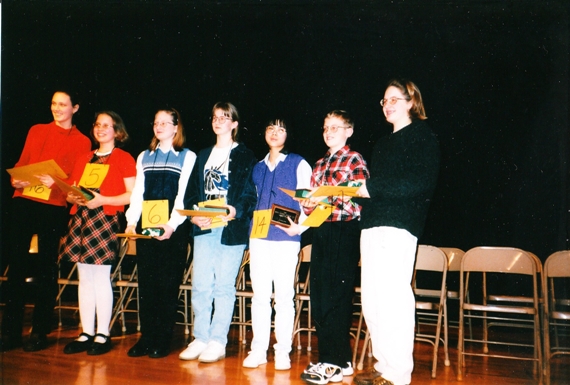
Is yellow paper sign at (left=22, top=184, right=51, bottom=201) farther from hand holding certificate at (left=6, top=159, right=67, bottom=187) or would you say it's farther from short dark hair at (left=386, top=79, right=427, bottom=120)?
short dark hair at (left=386, top=79, right=427, bottom=120)

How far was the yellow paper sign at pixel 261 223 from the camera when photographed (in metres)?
2.55

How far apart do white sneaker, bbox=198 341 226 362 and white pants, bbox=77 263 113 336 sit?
0.71 m

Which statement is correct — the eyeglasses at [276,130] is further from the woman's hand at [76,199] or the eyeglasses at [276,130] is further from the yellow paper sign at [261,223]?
the woman's hand at [76,199]

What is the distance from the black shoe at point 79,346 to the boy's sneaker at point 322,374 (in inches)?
58.0

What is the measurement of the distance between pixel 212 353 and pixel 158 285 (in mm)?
539

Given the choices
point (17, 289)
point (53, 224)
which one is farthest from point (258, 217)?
point (17, 289)

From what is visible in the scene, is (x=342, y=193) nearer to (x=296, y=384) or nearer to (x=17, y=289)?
(x=296, y=384)

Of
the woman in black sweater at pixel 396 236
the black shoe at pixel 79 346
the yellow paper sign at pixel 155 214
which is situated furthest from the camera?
the black shoe at pixel 79 346

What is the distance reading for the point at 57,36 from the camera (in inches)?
168

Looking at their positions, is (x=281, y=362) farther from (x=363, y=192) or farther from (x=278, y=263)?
(x=363, y=192)

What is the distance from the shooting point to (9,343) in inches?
117

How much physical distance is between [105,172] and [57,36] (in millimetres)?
2161

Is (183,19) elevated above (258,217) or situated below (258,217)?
above

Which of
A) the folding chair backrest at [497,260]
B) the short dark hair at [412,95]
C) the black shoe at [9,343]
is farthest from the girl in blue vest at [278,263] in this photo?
the black shoe at [9,343]
